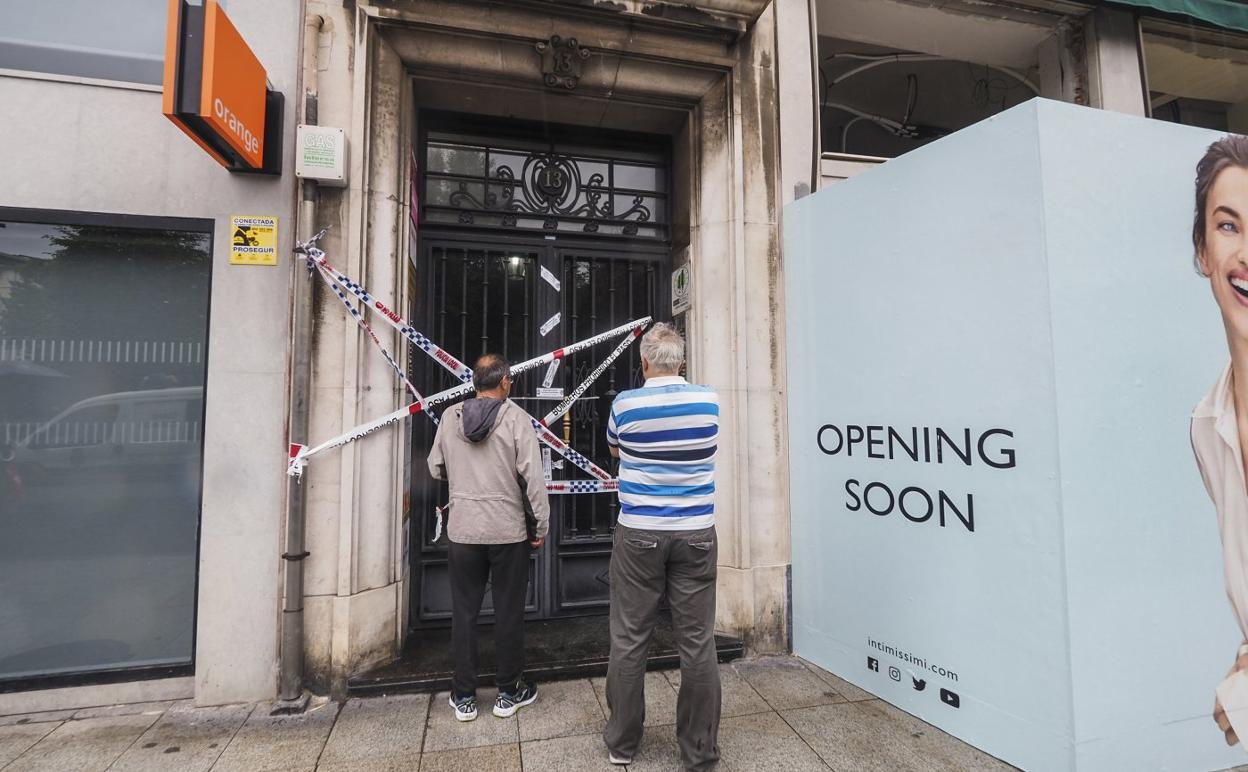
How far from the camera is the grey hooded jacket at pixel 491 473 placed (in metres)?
3.29

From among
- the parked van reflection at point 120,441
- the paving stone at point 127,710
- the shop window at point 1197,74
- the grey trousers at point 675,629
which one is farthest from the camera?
the shop window at point 1197,74

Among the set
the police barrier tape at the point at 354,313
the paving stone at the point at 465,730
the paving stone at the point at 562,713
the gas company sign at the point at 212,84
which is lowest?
the paving stone at the point at 465,730

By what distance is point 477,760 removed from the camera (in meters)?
2.89

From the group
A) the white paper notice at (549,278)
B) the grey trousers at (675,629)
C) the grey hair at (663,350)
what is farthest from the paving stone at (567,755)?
the white paper notice at (549,278)

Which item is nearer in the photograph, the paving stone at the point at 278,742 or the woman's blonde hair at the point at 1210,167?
the paving stone at the point at 278,742

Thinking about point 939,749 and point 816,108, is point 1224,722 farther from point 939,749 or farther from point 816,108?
point 816,108

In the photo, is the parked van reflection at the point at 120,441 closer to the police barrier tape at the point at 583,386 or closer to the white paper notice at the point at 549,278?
the police barrier tape at the point at 583,386

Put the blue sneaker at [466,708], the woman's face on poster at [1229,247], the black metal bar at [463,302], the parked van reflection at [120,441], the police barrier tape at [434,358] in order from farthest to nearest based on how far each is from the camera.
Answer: the black metal bar at [463,302] < the police barrier tape at [434,358] < the parked van reflection at [120,441] < the blue sneaker at [466,708] < the woman's face on poster at [1229,247]

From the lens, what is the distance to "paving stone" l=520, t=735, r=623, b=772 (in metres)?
2.83

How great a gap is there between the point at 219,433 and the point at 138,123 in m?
2.00

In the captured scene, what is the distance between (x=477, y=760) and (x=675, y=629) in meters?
1.22

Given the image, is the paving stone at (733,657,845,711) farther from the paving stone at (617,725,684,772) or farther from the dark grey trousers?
the dark grey trousers

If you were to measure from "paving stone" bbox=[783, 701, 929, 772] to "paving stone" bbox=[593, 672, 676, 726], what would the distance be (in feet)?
2.20

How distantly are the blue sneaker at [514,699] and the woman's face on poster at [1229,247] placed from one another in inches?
171
